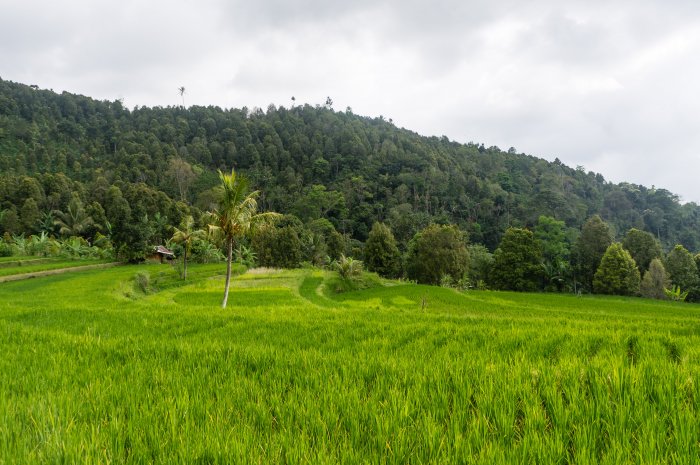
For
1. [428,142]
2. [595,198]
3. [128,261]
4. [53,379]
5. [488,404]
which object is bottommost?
[128,261]

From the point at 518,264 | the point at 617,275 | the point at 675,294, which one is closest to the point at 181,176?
the point at 518,264

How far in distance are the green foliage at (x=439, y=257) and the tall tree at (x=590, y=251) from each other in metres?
20.9

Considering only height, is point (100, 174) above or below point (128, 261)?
above

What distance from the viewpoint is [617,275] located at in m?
50.3

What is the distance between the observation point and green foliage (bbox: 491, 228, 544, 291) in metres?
54.7

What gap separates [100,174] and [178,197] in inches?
895

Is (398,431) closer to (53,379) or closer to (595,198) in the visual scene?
(53,379)

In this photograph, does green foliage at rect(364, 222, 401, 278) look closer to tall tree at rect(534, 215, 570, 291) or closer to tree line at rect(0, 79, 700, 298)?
→ tree line at rect(0, 79, 700, 298)

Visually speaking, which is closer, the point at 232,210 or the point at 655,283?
the point at 232,210

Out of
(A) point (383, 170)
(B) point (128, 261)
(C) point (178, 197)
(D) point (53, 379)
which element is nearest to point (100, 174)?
(C) point (178, 197)

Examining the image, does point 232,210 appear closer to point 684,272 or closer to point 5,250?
point 5,250

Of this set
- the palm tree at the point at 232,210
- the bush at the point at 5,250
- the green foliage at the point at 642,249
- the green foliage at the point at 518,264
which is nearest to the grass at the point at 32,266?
the bush at the point at 5,250

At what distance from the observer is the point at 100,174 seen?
109250 millimetres

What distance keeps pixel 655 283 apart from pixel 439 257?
28.5 meters
